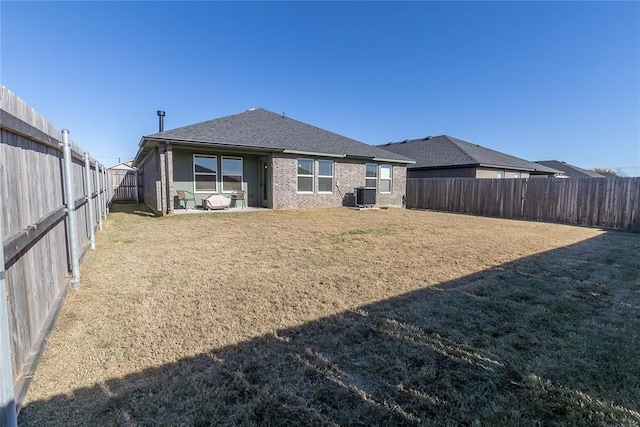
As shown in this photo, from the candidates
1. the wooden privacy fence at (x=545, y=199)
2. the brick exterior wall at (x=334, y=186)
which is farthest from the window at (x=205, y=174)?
the wooden privacy fence at (x=545, y=199)

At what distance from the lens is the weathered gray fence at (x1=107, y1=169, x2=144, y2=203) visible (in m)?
19.8

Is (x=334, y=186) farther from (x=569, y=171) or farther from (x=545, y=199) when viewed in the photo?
(x=569, y=171)

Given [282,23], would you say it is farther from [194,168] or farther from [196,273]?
[196,273]

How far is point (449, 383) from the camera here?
2.09 meters

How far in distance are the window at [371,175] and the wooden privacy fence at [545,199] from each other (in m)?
3.08

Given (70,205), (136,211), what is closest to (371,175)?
(136,211)

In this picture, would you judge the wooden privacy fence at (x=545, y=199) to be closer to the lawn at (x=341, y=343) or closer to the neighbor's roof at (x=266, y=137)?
the neighbor's roof at (x=266, y=137)

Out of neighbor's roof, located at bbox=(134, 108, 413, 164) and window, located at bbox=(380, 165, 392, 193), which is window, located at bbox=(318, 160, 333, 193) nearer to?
neighbor's roof, located at bbox=(134, 108, 413, 164)

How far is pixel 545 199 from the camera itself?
12773mm

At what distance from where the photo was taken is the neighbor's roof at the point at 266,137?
1162cm

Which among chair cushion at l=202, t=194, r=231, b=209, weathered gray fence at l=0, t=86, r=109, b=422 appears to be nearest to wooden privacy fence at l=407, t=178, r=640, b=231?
chair cushion at l=202, t=194, r=231, b=209

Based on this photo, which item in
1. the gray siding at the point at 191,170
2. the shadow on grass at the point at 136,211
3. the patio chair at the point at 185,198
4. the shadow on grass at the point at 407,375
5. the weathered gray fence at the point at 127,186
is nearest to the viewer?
the shadow on grass at the point at 407,375

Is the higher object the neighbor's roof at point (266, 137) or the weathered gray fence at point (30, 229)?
the neighbor's roof at point (266, 137)

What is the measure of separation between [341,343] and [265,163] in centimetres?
1215
